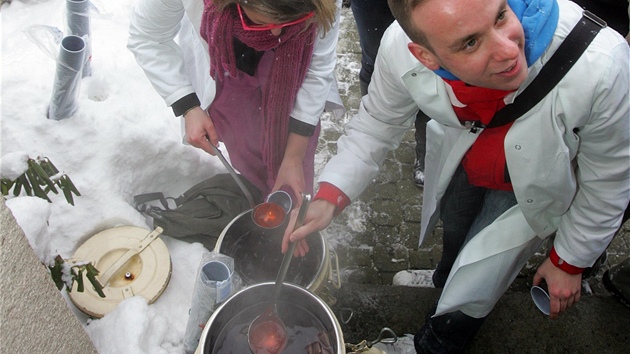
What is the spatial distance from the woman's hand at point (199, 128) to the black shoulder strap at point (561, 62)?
1574 mm

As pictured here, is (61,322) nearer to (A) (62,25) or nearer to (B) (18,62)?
(B) (18,62)

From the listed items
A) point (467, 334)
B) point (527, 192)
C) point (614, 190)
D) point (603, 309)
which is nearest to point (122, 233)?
point (467, 334)

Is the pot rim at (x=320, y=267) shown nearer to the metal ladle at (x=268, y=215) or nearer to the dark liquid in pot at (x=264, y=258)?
the dark liquid in pot at (x=264, y=258)

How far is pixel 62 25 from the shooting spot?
3.91m

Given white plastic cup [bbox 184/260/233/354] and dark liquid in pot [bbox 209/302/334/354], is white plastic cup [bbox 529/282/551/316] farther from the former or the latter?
white plastic cup [bbox 184/260/233/354]

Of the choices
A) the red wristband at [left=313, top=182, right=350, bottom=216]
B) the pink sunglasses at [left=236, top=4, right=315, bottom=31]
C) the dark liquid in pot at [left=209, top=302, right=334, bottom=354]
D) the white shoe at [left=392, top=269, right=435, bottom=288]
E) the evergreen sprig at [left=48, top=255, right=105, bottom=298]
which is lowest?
the white shoe at [left=392, top=269, right=435, bottom=288]

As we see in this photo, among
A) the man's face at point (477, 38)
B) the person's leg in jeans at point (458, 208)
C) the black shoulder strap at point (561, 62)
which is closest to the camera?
the man's face at point (477, 38)

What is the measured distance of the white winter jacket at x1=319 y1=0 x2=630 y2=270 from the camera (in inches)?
65.6

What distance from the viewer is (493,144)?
197cm

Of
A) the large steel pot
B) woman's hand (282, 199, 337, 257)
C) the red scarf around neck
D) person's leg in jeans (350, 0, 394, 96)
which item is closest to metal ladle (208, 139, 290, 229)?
woman's hand (282, 199, 337, 257)

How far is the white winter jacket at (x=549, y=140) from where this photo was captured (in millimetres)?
1667

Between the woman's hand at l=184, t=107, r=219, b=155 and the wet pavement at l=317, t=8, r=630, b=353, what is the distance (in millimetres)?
1031

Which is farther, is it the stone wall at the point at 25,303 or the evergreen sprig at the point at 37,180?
the evergreen sprig at the point at 37,180

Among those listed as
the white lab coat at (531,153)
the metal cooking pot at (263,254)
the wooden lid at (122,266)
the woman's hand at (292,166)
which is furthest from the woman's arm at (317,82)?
the wooden lid at (122,266)
